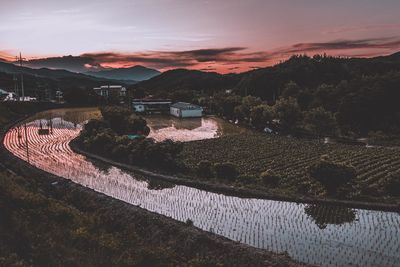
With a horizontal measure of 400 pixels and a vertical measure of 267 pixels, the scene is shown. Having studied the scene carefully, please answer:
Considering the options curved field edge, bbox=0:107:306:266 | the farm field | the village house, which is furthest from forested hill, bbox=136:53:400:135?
curved field edge, bbox=0:107:306:266

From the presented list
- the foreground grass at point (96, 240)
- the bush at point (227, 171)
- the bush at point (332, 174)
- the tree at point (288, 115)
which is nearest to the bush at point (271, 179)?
the bush at point (227, 171)

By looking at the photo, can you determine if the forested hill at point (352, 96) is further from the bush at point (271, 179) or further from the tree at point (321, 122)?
the bush at point (271, 179)

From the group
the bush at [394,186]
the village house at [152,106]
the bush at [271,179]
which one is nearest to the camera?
the bush at [394,186]

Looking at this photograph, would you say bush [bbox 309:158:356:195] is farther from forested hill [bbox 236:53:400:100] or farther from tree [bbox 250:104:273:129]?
forested hill [bbox 236:53:400:100]

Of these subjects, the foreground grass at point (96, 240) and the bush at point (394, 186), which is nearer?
the foreground grass at point (96, 240)

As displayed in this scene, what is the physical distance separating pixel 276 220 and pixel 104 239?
9.89 meters

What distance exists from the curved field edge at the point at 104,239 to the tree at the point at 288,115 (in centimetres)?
4418

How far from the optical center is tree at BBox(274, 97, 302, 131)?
6334 cm

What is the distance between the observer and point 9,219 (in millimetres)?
18453

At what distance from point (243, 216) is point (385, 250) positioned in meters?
7.87

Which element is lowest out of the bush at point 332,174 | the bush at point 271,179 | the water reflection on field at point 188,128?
the water reflection on field at point 188,128

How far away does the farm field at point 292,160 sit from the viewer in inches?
1073

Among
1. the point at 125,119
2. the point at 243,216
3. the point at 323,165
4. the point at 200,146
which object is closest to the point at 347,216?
the point at 323,165

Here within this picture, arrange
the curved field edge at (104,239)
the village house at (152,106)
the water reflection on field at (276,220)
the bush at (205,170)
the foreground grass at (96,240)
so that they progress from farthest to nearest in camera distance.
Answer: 1. the village house at (152,106)
2. the bush at (205,170)
3. the water reflection on field at (276,220)
4. the curved field edge at (104,239)
5. the foreground grass at (96,240)
